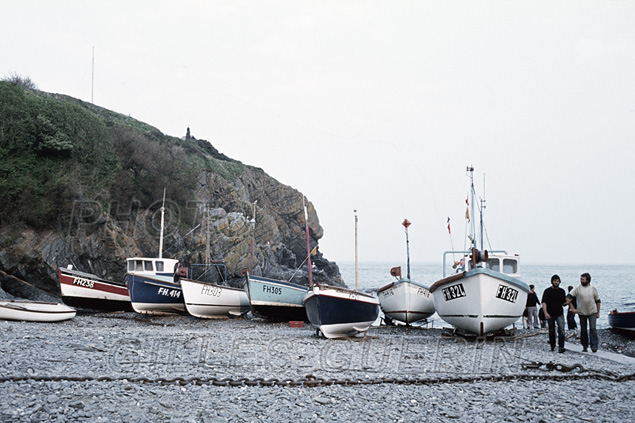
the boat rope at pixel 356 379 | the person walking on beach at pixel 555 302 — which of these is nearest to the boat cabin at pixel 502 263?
the person walking on beach at pixel 555 302

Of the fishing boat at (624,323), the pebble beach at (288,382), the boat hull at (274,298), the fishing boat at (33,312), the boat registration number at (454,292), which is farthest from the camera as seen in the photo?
the boat hull at (274,298)

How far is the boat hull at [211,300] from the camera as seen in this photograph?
21.5 metres

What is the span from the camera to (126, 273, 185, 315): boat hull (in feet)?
71.3

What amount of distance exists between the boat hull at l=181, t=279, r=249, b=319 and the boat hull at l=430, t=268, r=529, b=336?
11.2m

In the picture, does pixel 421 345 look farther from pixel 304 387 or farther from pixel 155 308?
pixel 155 308

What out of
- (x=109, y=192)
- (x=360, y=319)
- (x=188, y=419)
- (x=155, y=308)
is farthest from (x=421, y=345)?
(x=109, y=192)

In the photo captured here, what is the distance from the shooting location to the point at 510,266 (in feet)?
63.0

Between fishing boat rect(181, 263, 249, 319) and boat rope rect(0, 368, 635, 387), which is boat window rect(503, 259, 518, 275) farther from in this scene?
fishing boat rect(181, 263, 249, 319)

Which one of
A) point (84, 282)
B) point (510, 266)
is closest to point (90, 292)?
point (84, 282)

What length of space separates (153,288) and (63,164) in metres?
14.4

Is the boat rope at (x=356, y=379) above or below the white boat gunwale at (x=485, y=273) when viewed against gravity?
below

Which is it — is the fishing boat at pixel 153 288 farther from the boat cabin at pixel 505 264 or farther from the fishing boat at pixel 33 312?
the boat cabin at pixel 505 264

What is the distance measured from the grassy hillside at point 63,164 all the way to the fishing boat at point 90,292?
7.37 meters

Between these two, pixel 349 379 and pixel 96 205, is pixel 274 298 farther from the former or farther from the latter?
pixel 96 205
